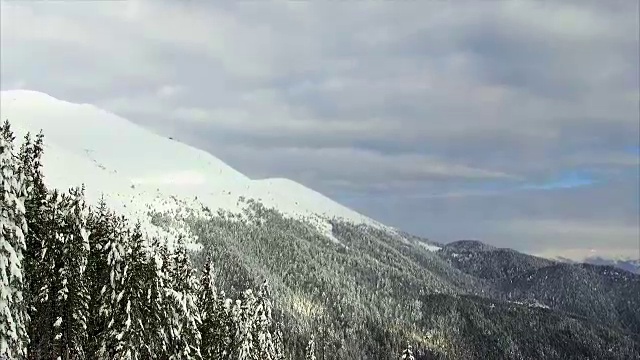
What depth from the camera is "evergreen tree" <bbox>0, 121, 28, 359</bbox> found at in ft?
65.7

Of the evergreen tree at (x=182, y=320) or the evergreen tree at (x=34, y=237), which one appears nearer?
the evergreen tree at (x=34, y=237)

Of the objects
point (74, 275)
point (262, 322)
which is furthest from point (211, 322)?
point (74, 275)

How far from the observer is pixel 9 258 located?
20344 mm

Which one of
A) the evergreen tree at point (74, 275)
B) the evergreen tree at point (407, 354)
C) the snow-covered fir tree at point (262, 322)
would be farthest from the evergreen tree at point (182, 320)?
the evergreen tree at point (407, 354)

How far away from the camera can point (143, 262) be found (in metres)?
31.6

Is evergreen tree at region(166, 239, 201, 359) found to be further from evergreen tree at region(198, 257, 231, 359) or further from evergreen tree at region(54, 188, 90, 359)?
evergreen tree at region(54, 188, 90, 359)

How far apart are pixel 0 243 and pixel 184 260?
2006 cm

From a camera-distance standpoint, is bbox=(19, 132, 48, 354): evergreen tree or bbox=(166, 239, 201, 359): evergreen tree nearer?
bbox=(19, 132, 48, 354): evergreen tree

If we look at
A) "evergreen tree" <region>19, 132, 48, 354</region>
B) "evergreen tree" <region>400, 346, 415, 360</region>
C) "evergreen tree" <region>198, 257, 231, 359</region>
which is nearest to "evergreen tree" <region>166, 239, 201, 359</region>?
"evergreen tree" <region>198, 257, 231, 359</region>

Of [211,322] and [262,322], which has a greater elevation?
[262,322]

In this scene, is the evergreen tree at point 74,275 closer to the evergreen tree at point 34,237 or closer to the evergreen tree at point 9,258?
the evergreen tree at point 34,237

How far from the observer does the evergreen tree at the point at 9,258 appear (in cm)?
2003

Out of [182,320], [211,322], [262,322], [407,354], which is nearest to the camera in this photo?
[182,320]

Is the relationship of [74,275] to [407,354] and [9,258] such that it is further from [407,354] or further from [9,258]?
[407,354]
